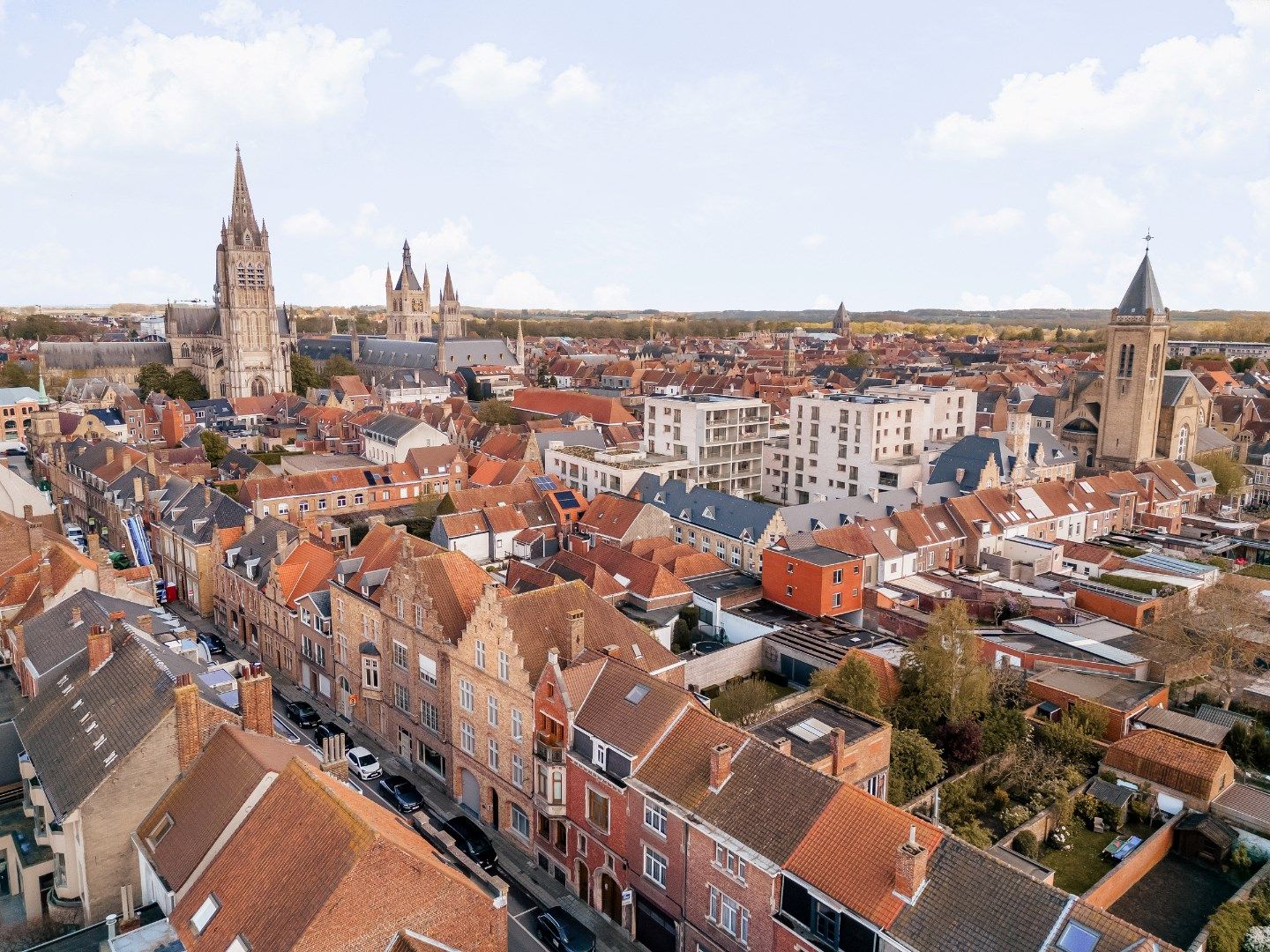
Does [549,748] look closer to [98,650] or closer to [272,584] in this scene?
[98,650]

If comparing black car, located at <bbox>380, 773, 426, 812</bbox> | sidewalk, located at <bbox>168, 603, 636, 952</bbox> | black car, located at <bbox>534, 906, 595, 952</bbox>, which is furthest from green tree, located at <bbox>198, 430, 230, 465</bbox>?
black car, located at <bbox>534, 906, 595, 952</bbox>

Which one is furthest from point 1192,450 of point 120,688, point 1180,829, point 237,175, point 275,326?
point 237,175

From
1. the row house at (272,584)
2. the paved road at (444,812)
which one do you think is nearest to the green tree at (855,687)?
the paved road at (444,812)

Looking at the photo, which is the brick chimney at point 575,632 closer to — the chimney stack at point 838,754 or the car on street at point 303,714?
the chimney stack at point 838,754

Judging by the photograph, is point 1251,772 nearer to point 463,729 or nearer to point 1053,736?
point 1053,736

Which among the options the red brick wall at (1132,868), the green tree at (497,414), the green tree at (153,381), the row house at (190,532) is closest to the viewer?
the red brick wall at (1132,868)

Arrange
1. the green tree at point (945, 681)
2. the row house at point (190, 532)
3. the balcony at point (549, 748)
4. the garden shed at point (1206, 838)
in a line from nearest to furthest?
the balcony at point (549, 748) < the garden shed at point (1206, 838) < the green tree at point (945, 681) < the row house at point (190, 532)
